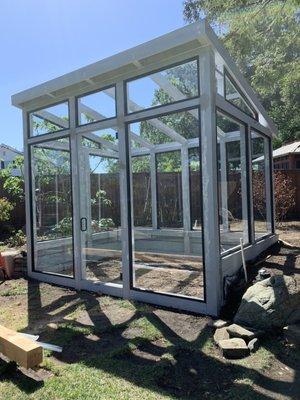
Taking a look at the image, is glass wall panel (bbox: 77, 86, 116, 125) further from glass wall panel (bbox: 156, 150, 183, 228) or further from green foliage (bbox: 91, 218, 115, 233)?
glass wall panel (bbox: 156, 150, 183, 228)

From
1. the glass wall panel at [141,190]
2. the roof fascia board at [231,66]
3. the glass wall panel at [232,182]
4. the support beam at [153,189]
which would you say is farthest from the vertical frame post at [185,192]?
the roof fascia board at [231,66]

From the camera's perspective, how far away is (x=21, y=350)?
3186mm

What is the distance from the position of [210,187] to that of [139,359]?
6.95 feet

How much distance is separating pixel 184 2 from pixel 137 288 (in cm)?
927

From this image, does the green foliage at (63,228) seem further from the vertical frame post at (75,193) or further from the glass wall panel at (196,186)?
the glass wall panel at (196,186)

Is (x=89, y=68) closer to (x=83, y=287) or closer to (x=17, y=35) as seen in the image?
(x=17, y=35)

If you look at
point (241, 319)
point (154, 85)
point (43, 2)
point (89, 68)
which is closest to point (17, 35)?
point (43, 2)

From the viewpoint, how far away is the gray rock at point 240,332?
3879mm

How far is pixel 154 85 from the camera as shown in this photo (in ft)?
17.9

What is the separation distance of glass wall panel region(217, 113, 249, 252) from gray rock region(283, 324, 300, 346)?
4.69 ft

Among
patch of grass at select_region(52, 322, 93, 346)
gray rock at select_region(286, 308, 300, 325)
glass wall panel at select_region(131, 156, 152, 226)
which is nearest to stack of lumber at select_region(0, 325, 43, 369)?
patch of grass at select_region(52, 322, 93, 346)

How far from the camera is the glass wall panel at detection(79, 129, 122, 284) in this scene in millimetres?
6164

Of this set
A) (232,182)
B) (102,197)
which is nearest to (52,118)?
(102,197)

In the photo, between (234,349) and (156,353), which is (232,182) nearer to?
(234,349)
